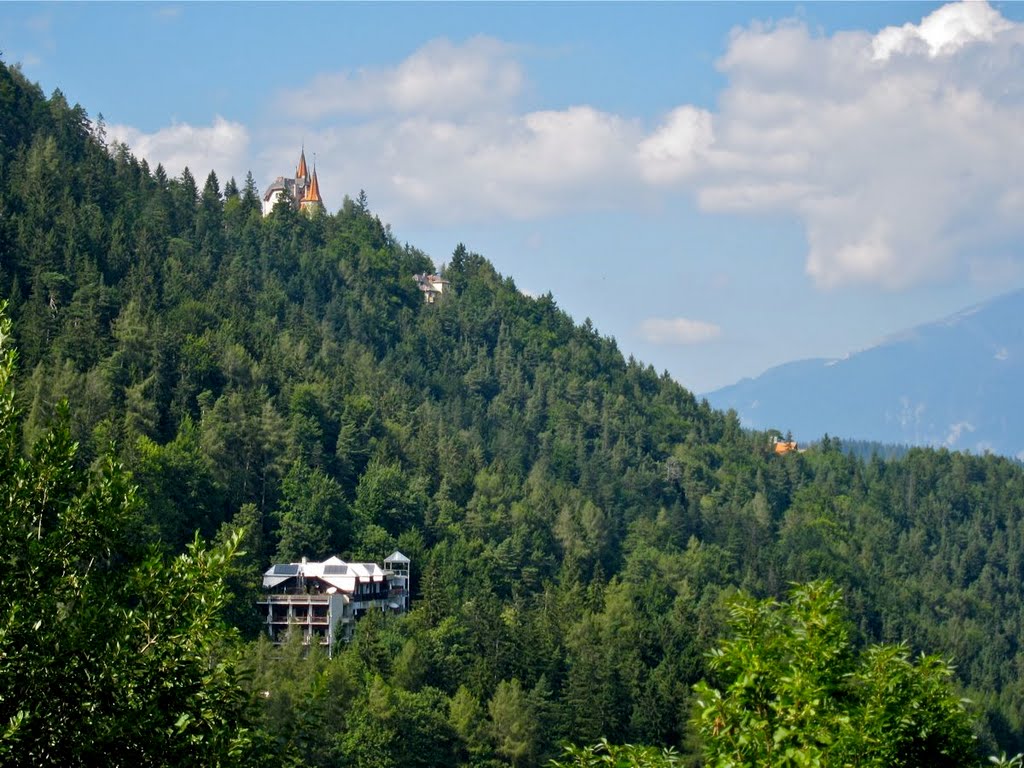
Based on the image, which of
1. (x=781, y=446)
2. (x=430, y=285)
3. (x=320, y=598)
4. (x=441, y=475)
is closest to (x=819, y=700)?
(x=320, y=598)

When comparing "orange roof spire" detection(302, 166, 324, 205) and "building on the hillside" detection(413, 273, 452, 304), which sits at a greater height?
"orange roof spire" detection(302, 166, 324, 205)

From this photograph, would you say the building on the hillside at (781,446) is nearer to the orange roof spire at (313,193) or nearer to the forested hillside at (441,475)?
the forested hillside at (441,475)

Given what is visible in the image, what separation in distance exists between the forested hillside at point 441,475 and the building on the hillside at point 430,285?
2.39 metres

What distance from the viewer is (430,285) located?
140 meters

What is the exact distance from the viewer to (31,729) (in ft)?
38.2

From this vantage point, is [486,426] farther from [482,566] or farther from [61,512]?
[61,512]

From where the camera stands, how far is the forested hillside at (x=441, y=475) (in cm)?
5738

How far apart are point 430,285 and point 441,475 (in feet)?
183

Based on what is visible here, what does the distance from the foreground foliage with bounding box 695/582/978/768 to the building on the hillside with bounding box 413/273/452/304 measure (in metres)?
125

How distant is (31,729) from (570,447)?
10812 cm

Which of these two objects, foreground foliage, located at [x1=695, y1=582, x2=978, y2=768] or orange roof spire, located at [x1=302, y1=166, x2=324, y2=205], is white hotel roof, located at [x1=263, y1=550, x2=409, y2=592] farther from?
orange roof spire, located at [x1=302, y1=166, x2=324, y2=205]

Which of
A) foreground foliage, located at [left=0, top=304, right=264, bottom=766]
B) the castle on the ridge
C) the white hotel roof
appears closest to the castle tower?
the castle on the ridge

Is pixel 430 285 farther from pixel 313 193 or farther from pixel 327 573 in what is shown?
pixel 327 573

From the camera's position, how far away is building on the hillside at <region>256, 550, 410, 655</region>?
59.0m
